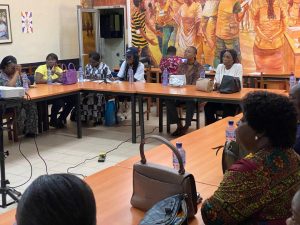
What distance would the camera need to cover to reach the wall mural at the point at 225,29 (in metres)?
7.65

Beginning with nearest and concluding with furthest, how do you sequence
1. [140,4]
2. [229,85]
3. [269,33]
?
1. [229,85]
2. [269,33]
3. [140,4]

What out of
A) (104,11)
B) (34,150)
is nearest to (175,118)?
(34,150)

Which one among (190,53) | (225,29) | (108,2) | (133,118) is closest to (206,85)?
(190,53)

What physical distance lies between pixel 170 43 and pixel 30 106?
3.98 m

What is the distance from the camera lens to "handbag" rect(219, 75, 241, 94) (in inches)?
213

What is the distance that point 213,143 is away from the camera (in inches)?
124

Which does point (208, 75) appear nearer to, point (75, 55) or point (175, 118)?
point (175, 118)

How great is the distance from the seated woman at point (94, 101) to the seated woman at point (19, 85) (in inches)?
40.0

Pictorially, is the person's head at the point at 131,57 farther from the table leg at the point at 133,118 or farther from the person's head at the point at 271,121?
the person's head at the point at 271,121

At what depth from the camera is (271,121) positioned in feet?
5.62

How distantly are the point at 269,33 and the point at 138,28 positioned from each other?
3.06m

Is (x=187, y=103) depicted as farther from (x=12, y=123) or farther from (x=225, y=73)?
(x=12, y=123)

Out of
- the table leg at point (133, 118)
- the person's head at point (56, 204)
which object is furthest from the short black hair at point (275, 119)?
the table leg at point (133, 118)

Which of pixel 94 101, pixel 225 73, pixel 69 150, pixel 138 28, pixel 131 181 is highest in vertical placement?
pixel 138 28
